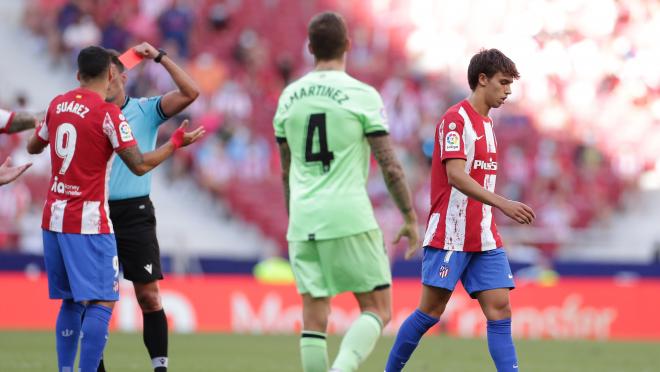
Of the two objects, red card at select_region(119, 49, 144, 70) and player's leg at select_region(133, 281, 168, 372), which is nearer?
red card at select_region(119, 49, 144, 70)

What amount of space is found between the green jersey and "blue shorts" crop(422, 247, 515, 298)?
575 millimetres

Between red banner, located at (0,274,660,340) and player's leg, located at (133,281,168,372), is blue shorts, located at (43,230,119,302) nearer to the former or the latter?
player's leg, located at (133,281,168,372)

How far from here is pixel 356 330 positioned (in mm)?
7395

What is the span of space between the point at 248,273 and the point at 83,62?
1258cm

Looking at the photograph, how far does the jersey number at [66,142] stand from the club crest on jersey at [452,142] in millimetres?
2307

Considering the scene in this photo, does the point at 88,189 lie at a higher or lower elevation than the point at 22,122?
lower

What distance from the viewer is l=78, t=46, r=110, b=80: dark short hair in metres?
7.66

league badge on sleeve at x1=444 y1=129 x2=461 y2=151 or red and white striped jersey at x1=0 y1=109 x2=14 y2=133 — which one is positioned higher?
red and white striped jersey at x1=0 y1=109 x2=14 y2=133

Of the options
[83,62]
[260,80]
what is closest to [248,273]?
[260,80]

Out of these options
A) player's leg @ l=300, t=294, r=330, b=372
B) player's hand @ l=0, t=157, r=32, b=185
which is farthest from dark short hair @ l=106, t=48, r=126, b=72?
player's leg @ l=300, t=294, r=330, b=372

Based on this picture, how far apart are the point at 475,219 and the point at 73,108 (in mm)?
2619

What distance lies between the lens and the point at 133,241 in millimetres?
8492

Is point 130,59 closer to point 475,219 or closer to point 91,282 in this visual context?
point 91,282

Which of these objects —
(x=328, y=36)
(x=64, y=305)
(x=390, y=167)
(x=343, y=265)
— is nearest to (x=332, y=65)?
(x=328, y=36)
